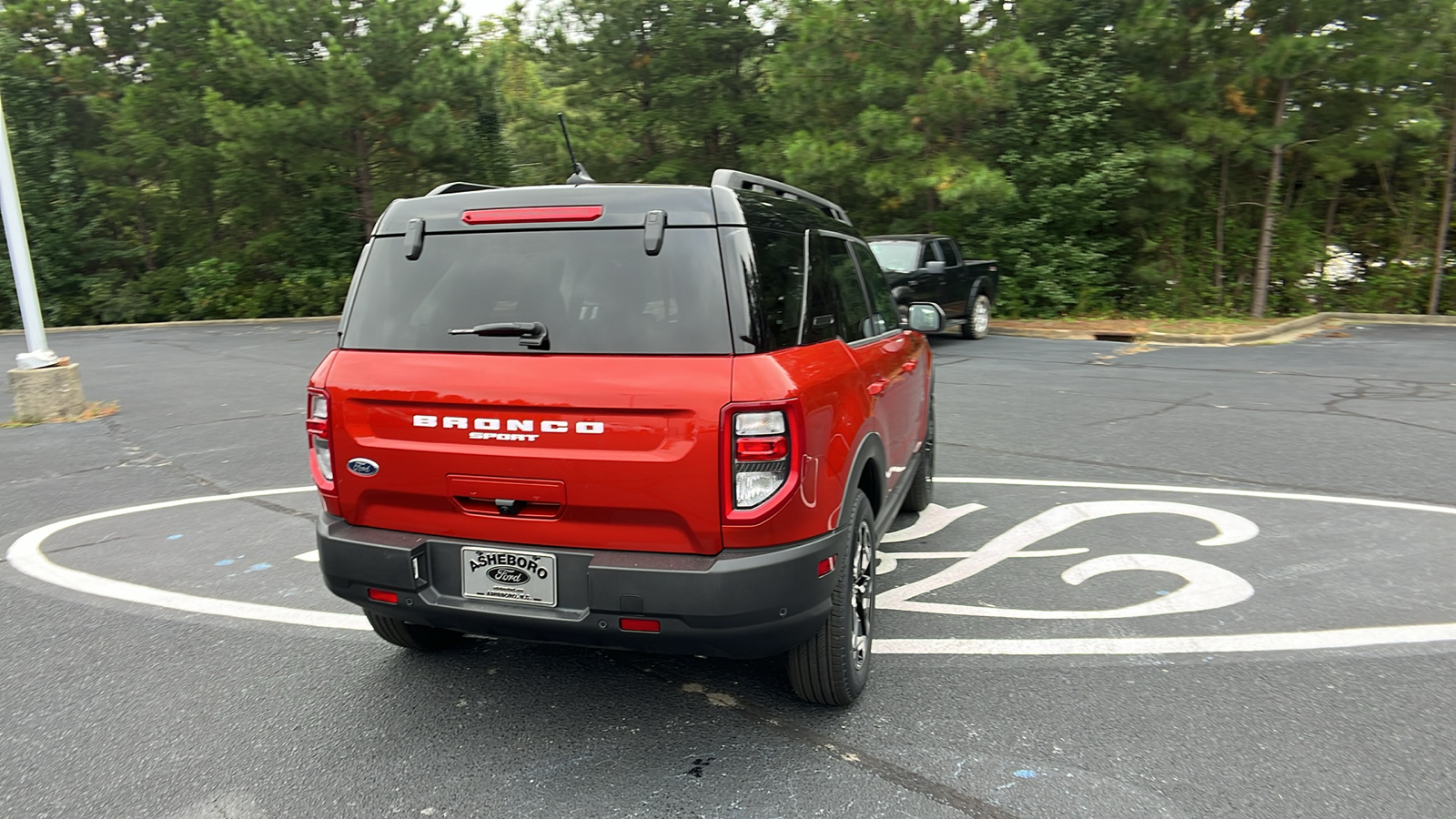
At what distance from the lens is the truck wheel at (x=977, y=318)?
15576 mm

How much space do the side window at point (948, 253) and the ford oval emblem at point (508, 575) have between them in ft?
42.2

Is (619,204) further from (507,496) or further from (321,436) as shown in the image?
(321,436)

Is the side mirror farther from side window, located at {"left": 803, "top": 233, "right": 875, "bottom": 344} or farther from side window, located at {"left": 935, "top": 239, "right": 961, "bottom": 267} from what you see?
side window, located at {"left": 935, "top": 239, "right": 961, "bottom": 267}

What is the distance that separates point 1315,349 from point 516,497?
14.4 metres

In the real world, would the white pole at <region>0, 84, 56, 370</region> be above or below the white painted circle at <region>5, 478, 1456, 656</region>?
above

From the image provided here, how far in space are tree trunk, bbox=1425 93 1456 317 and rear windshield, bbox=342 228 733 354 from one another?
19.9 meters

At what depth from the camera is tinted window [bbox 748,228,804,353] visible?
9.67ft

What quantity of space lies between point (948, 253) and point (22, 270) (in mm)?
12209

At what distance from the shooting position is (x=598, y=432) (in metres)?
2.82

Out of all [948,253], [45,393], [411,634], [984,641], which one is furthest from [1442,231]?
[45,393]

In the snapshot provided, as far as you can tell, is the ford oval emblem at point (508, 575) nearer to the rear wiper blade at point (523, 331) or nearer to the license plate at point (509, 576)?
the license plate at point (509, 576)

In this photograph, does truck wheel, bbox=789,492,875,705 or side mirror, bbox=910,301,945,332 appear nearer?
truck wheel, bbox=789,492,875,705

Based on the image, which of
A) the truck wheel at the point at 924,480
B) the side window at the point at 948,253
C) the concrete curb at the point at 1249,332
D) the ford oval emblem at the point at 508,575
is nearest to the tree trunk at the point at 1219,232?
the concrete curb at the point at 1249,332

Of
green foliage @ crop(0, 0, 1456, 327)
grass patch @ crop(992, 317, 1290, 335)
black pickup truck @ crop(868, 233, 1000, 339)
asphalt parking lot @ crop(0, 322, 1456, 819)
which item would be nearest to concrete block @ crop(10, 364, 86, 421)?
asphalt parking lot @ crop(0, 322, 1456, 819)
